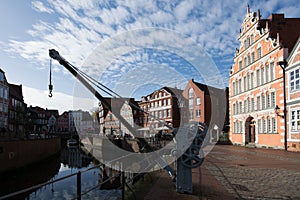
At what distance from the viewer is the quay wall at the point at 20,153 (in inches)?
730

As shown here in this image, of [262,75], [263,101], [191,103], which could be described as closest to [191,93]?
[191,103]

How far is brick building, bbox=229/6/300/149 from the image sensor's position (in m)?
23.1

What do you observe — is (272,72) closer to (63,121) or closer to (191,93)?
(191,93)

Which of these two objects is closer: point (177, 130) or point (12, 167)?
point (177, 130)

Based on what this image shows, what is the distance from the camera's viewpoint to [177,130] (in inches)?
298

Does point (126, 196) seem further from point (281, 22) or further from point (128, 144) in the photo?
point (128, 144)

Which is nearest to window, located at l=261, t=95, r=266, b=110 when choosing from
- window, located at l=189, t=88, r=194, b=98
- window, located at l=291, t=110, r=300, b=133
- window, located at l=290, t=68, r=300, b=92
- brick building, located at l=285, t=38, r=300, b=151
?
brick building, located at l=285, t=38, r=300, b=151

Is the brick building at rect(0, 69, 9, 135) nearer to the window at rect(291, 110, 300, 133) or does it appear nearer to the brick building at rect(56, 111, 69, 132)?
the window at rect(291, 110, 300, 133)

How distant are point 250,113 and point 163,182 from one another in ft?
72.7

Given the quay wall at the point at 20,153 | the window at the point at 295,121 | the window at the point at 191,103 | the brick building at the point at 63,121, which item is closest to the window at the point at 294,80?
the window at the point at 295,121

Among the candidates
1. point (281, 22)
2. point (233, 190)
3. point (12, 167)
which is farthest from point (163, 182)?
point (281, 22)

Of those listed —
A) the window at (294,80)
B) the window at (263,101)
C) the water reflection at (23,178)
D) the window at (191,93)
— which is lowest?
the water reflection at (23,178)

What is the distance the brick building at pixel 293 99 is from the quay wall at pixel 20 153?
21.8 metres

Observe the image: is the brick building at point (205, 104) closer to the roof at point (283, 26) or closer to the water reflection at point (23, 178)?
the roof at point (283, 26)
